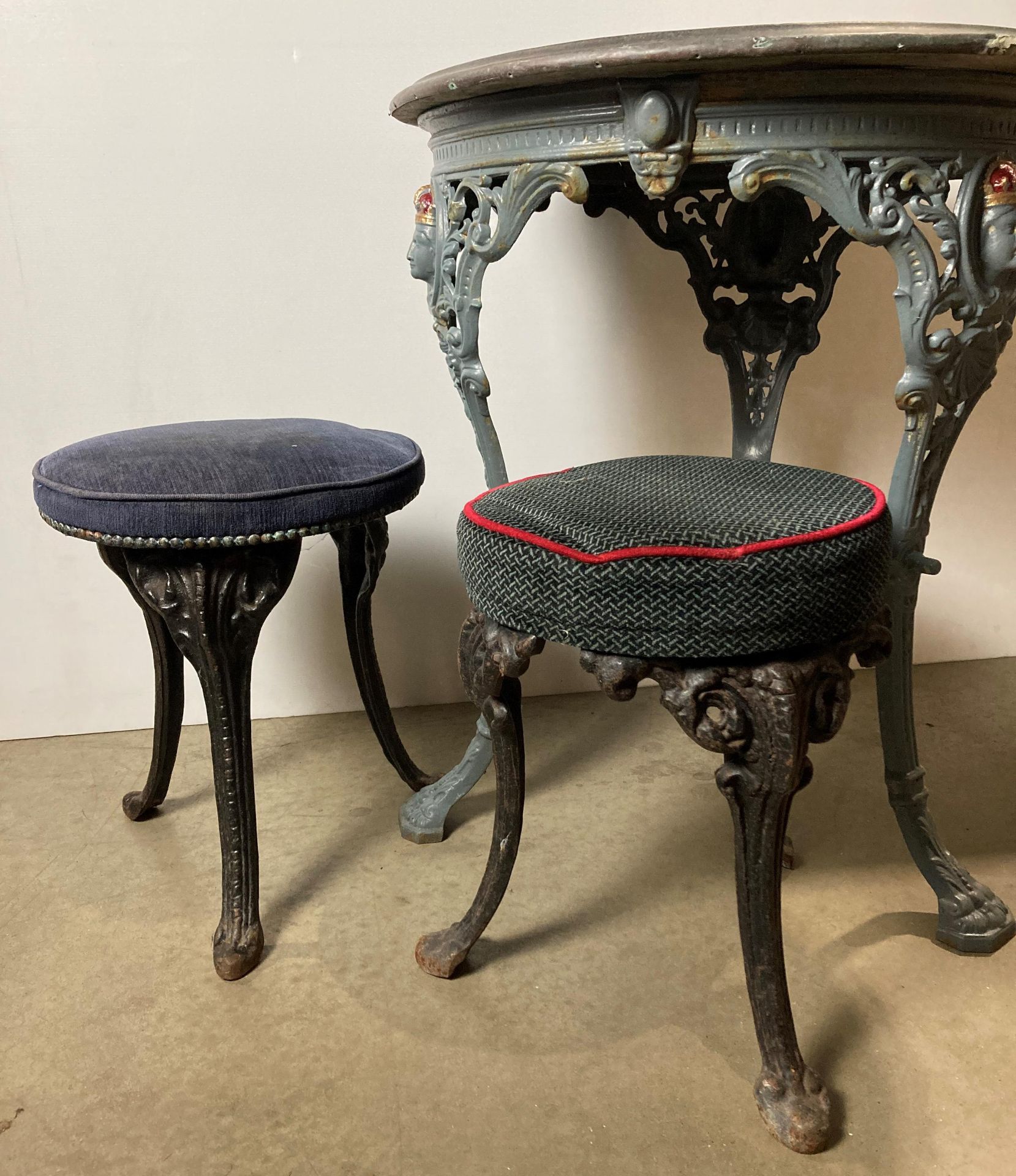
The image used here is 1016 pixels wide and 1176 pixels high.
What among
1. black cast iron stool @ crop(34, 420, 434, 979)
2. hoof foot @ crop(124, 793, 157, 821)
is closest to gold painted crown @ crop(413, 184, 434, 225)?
black cast iron stool @ crop(34, 420, 434, 979)

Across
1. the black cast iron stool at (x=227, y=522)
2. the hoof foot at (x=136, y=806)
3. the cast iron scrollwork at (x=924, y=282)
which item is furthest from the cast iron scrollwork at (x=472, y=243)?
the hoof foot at (x=136, y=806)

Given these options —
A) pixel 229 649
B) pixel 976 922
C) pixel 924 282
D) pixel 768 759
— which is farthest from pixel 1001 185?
pixel 229 649

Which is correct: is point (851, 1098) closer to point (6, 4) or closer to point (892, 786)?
point (892, 786)

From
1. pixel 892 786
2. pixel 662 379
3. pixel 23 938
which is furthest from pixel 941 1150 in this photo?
pixel 662 379

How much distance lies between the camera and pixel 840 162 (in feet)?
3.33

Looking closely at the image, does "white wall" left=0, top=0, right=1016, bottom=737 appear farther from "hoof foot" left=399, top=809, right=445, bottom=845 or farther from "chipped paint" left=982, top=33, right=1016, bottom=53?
"chipped paint" left=982, top=33, right=1016, bottom=53

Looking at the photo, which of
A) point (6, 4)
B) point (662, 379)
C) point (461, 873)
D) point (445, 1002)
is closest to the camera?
point (445, 1002)

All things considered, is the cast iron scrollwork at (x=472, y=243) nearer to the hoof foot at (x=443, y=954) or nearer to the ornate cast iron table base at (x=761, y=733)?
the ornate cast iron table base at (x=761, y=733)

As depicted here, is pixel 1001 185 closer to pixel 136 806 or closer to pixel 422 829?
pixel 422 829

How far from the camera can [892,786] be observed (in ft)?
4.39

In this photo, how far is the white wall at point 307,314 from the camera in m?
1.69

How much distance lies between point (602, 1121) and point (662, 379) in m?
1.33

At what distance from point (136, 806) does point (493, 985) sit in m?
0.71

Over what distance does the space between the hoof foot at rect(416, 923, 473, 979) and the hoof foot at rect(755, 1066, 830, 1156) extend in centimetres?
39
